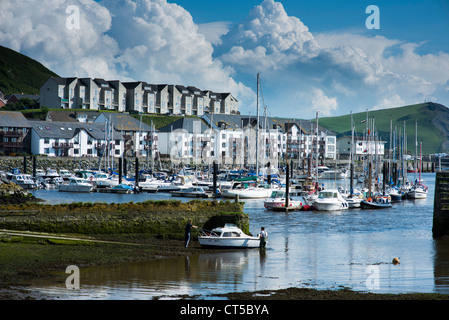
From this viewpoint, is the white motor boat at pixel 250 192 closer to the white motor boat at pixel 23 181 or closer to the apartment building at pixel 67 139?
the white motor boat at pixel 23 181

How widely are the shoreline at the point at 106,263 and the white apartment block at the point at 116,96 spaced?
489ft

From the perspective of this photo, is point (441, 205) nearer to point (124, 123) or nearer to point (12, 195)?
point (12, 195)

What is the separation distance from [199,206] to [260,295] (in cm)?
1624

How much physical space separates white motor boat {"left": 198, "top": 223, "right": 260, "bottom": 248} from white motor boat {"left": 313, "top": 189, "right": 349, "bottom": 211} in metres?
29.1

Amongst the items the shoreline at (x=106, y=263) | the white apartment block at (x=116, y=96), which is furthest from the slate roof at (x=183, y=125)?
the shoreline at (x=106, y=263)

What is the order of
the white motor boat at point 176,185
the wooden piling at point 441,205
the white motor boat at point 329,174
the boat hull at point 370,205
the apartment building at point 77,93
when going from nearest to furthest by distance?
the wooden piling at point 441,205 < the boat hull at point 370,205 < the white motor boat at point 176,185 < the white motor boat at point 329,174 < the apartment building at point 77,93

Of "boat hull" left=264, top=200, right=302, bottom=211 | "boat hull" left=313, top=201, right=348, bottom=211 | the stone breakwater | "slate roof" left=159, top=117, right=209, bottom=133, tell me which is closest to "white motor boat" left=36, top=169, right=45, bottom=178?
the stone breakwater

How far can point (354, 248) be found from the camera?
121 ft

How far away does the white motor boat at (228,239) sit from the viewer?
32.4 metres

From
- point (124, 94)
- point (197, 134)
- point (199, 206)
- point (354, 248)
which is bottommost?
point (354, 248)

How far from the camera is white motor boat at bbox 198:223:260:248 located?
32406 mm

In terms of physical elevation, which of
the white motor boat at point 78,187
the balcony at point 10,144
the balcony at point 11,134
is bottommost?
the white motor boat at point 78,187
